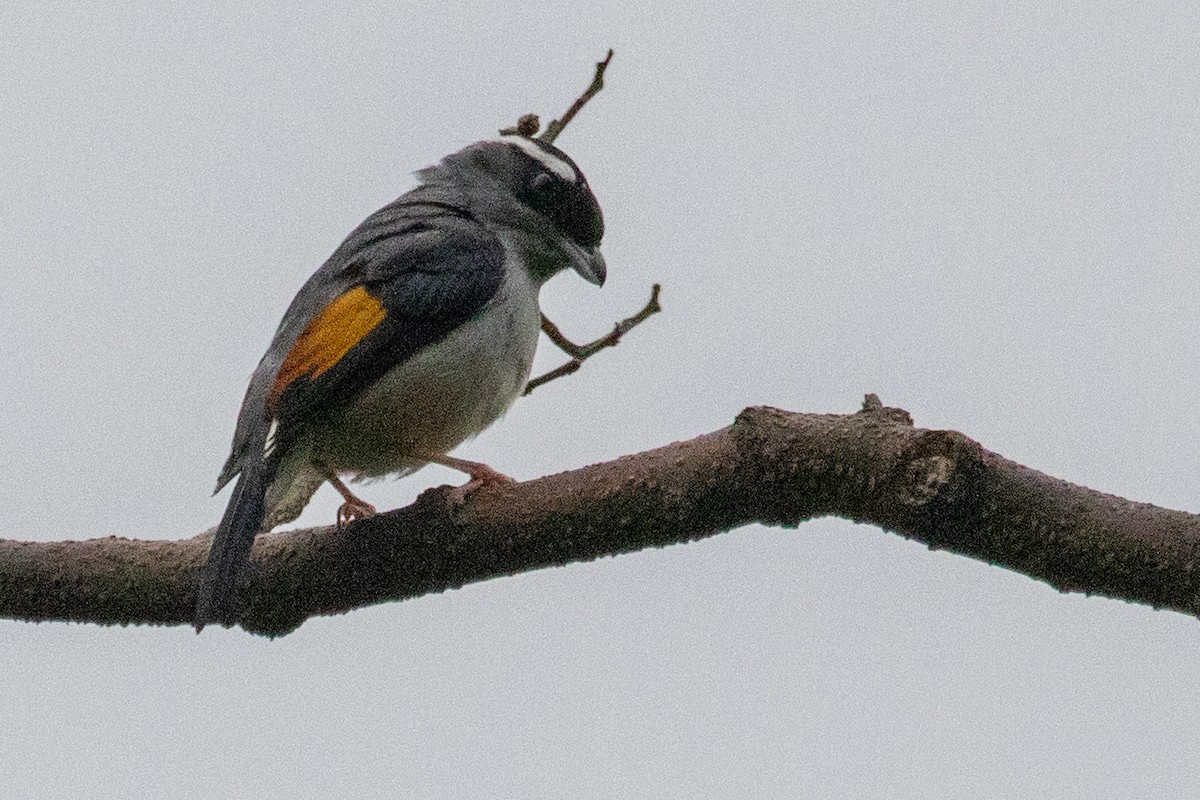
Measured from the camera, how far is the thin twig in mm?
6125

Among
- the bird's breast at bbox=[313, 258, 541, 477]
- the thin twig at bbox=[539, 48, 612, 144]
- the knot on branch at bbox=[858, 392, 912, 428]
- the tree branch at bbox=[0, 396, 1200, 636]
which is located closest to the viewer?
the tree branch at bbox=[0, 396, 1200, 636]

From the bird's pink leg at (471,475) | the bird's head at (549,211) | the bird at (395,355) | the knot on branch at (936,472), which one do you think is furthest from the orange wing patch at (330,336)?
the knot on branch at (936,472)

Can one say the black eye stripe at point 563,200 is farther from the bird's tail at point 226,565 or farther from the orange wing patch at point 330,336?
the bird's tail at point 226,565

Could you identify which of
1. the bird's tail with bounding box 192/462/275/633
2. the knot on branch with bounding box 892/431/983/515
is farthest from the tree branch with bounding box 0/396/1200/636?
the bird's tail with bounding box 192/462/275/633

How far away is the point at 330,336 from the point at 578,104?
5.08 feet

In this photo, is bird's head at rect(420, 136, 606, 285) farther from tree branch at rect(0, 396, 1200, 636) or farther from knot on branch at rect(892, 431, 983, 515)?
knot on branch at rect(892, 431, 983, 515)

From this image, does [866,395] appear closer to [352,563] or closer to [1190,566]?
[1190,566]

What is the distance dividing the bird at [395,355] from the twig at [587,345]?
0.08 meters

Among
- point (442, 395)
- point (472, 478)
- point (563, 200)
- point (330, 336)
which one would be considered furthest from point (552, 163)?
point (472, 478)

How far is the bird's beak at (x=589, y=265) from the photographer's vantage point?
6452 millimetres

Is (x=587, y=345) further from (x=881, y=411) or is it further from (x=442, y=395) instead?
(x=881, y=411)

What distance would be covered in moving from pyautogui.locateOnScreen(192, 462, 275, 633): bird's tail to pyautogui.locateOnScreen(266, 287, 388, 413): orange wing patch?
61cm

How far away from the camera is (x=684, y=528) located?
12.9 feet

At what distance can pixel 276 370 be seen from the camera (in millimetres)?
5543
